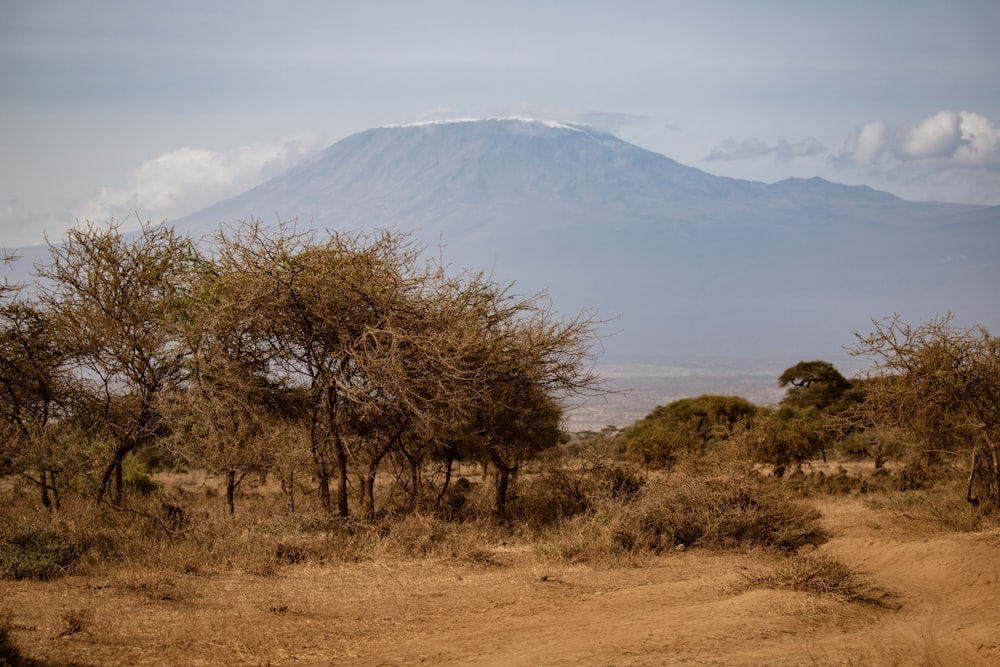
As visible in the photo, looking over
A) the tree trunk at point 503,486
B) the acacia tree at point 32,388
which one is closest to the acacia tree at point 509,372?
the tree trunk at point 503,486

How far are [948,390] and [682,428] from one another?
9.36m

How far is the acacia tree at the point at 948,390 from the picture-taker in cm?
1455

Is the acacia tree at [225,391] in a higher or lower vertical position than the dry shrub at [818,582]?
higher

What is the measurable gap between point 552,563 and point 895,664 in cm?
494

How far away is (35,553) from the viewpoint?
1080 centimetres

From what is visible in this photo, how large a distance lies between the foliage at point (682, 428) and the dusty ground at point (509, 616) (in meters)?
6.15

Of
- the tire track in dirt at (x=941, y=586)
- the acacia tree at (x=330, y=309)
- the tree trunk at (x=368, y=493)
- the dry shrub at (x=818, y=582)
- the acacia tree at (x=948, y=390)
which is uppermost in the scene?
the acacia tree at (x=330, y=309)

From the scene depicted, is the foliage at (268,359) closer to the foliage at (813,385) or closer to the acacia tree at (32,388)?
the acacia tree at (32,388)

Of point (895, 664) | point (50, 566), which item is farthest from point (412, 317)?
point (895, 664)

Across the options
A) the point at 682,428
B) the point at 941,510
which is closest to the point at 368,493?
the point at 941,510

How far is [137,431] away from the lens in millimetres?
14633

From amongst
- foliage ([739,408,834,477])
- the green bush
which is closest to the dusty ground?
the green bush

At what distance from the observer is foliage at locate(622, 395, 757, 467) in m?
21.9

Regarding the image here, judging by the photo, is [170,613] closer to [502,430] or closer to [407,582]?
[407,582]
